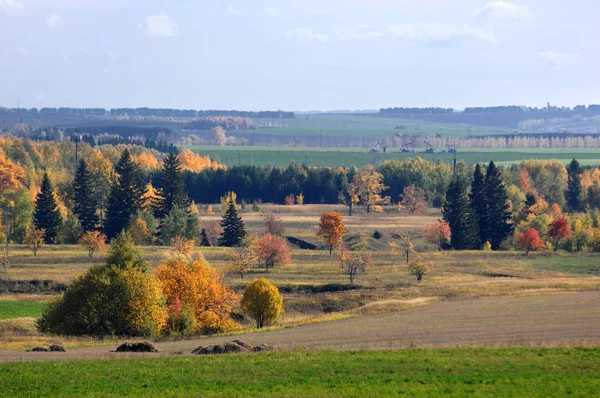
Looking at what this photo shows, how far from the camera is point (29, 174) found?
170625mm

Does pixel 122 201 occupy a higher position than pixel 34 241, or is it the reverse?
pixel 122 201

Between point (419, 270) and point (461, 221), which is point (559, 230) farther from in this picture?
point (419, 270)

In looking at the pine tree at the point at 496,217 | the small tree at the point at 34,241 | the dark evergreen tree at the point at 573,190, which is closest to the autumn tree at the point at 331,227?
the pine tree at the point at 496,217

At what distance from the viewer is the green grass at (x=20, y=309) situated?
63316 mm

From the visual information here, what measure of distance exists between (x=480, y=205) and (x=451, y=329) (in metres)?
75.2

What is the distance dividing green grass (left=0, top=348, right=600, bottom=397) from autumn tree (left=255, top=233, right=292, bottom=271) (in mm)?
51580

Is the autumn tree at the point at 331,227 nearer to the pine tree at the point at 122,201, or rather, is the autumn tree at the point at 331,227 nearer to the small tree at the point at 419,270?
the small tree at the point at 419,270

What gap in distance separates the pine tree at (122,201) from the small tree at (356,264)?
39800mm

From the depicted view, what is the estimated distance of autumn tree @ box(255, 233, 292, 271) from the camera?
91.9 m

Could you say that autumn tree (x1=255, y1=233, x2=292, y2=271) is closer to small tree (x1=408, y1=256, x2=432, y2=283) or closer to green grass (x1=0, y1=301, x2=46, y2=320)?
small tree (x1=408, y1=256, x2=432, y2=283)

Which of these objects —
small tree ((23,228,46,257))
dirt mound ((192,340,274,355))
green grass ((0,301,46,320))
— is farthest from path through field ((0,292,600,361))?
small tree ((23,228,46,257))

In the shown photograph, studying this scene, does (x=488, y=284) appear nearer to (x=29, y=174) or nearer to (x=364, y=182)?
(x=364, y=182)

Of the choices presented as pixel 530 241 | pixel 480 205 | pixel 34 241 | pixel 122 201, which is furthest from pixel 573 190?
pixel 34 241

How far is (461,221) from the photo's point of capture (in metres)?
119
